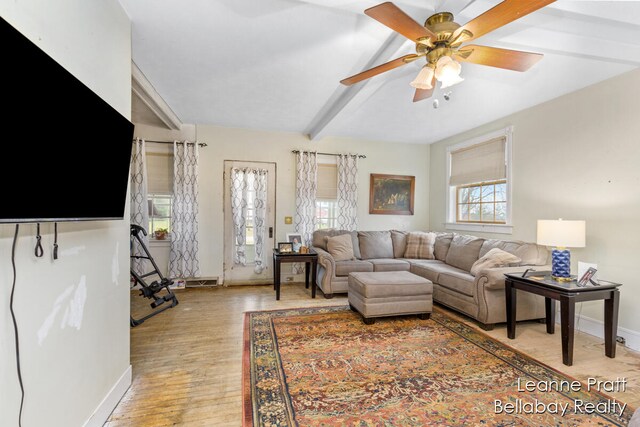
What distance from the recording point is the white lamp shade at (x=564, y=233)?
8.38 feet

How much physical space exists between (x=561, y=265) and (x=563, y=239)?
25 cm

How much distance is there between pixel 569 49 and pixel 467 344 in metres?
2.69

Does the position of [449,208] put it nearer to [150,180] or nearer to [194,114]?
[194,114]

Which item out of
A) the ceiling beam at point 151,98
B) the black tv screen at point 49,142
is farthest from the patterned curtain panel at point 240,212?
the black tv screen at point 49,142

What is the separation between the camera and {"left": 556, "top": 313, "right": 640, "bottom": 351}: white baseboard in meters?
2.58

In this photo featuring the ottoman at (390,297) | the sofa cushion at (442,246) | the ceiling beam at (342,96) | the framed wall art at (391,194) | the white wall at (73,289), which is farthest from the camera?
the framed wall art at (391,194)

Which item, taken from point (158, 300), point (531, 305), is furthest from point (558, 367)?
point (158, 300)

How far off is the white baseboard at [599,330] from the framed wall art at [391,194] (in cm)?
283

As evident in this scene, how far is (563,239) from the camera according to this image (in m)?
2.59

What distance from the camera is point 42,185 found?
100 cm

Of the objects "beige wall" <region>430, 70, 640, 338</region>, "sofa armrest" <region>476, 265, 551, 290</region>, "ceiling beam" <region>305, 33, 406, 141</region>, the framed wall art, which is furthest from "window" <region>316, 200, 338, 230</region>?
"beige wall" <region>430, 70, 640, 338</region>

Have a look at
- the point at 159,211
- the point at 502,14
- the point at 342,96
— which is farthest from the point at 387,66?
the point at 159,211

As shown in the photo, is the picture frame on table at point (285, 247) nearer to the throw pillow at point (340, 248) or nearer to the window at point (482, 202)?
the throw pillow at point (340, 248)

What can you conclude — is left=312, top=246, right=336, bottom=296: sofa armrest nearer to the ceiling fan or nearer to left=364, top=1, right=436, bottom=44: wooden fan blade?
the ceiling fan
